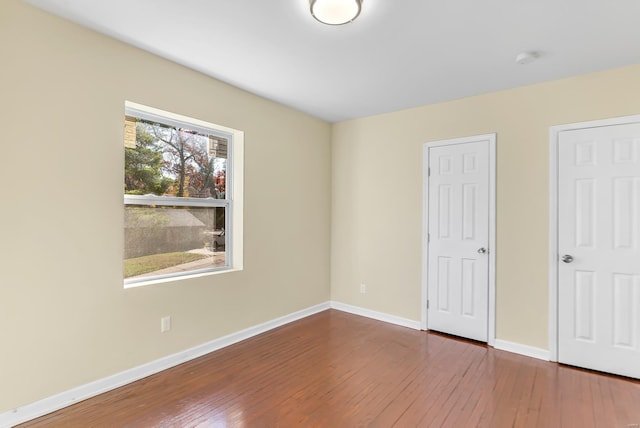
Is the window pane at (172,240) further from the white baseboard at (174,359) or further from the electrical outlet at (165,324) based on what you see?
the white baseboard at (174,359)

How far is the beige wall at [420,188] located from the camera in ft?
9.71

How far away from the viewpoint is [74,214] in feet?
7.27

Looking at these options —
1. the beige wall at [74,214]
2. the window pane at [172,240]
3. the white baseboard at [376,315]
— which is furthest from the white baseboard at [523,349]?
the window pane at [172,240]

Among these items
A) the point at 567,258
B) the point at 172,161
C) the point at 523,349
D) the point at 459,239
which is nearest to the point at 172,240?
the point at 172,161

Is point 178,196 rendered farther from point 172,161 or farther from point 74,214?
point 74,214

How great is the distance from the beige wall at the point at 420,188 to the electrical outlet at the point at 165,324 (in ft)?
7.85

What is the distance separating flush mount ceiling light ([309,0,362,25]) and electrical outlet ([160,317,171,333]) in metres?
2.65

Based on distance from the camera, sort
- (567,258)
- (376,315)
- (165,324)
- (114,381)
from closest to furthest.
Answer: (114,381) < (165,324) < (567,258) < (376,315)

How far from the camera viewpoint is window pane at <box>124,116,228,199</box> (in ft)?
8.74

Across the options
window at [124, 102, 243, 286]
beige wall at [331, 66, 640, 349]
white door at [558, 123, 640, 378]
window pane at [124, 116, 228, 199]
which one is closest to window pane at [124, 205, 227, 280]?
window at [124, 102, 243, 286]

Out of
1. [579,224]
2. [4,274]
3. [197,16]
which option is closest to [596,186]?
[579,224]

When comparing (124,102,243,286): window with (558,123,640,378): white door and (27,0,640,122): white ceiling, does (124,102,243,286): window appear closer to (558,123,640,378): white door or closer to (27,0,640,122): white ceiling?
(27,0,640,122): white ceiling

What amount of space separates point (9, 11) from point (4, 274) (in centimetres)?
163

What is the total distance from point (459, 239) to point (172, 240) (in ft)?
9.86
